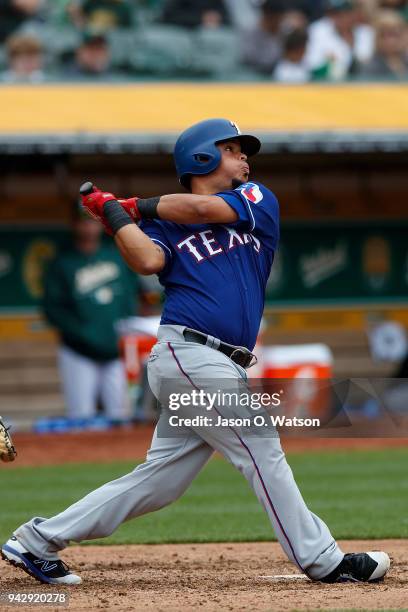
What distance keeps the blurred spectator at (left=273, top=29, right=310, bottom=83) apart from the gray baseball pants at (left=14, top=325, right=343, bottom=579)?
924 centimetres

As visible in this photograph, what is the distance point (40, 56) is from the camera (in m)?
12.4

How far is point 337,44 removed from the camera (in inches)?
525

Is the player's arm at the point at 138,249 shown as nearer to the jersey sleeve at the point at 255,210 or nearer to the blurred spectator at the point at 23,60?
the jersey sleeve at the point at 255,210

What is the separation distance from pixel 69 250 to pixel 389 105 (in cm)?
390

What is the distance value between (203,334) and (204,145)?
66 cm

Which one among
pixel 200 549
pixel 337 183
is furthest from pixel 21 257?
pixel 200 549

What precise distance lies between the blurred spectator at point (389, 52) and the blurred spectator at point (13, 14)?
143 inches

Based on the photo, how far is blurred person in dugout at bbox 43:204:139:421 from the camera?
33.8 ft

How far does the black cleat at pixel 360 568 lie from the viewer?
4172 millimetres

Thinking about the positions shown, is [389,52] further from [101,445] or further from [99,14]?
[101,445]

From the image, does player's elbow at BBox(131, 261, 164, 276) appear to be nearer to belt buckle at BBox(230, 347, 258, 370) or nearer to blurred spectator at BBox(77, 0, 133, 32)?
belt buckle at BBox(230, 347, 258, 370)

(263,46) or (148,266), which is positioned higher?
(148,266)

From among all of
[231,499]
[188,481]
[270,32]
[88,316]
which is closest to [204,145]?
[188,481]

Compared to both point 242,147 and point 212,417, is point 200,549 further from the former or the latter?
point 242,147
